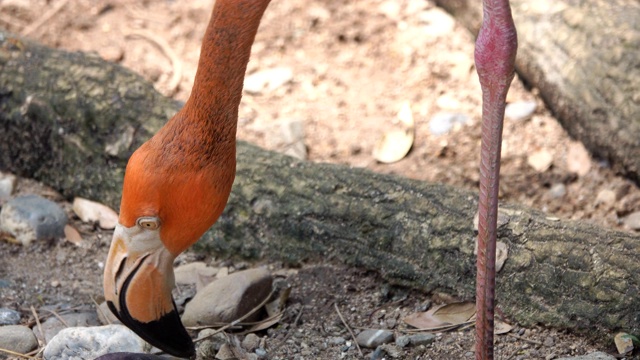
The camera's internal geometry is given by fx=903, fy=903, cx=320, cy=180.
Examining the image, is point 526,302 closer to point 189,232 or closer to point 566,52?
point 189,232

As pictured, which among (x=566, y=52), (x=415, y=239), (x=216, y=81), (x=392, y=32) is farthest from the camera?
(x=392, y=32)

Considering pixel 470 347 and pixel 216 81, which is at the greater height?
pixel 216 81

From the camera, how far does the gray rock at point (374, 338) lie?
9.64ft

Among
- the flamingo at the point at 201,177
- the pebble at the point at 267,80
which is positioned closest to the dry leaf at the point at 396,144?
the pebble at the point at 267,80

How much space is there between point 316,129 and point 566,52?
1.22 meters

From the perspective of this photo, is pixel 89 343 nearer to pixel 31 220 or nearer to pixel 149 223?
pixel 149 223

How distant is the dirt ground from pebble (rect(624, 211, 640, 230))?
0.03 m

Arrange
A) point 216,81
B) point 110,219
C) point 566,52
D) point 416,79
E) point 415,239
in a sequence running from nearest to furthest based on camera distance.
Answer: point 216,81 → point 415,239 → point 110,219 → point 566,52 → point 416,79

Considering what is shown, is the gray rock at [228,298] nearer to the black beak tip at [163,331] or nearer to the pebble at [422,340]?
the black beak tip at [163,331]

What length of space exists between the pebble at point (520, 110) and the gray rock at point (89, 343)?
219 centimetres

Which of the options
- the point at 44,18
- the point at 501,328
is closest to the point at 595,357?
the point at 501,328

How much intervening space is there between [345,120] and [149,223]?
1914 mm

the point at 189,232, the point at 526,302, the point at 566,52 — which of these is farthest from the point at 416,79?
the point at 189,232

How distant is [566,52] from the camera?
4.18 metres
